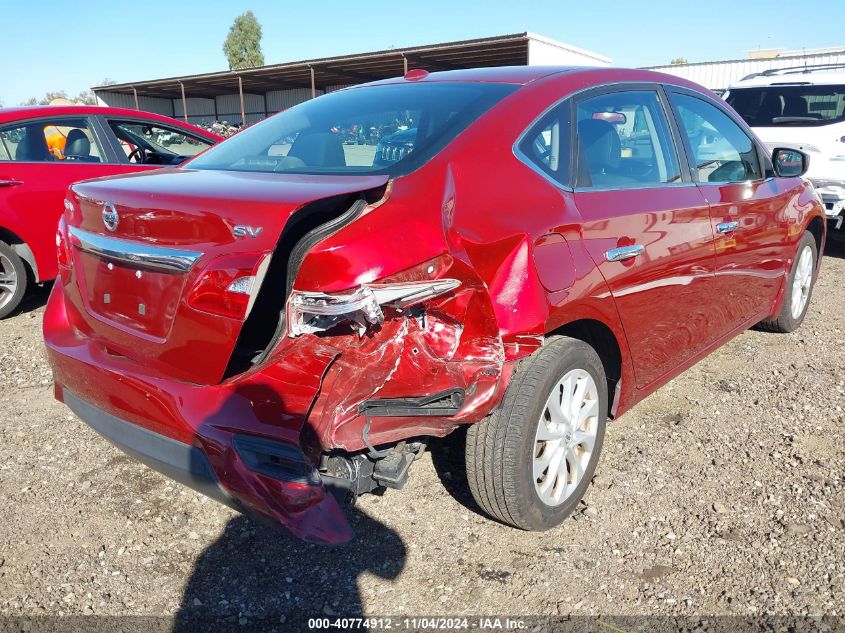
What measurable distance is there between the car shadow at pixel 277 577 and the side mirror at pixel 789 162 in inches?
125

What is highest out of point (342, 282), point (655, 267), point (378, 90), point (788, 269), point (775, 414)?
point (378, 90)

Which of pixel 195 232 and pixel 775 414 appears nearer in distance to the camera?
pixel 195 232

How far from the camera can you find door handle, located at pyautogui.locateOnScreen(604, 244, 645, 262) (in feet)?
8.51

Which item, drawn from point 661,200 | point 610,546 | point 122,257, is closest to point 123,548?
point 122,257

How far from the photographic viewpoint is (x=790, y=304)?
4.62 metres

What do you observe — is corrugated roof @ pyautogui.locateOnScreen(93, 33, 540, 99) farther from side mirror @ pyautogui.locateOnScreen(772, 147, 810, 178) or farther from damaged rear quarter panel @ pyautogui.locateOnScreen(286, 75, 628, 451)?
damaged rear quarter panel @ pyautogui.locateOnScreen(286, 75, 628, 451)

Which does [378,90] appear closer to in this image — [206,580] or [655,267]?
[655,267]

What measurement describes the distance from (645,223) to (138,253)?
75.4 inches

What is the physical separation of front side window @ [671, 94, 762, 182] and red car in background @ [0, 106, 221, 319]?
355 centimetres

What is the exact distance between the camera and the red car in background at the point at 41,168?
5320 mm

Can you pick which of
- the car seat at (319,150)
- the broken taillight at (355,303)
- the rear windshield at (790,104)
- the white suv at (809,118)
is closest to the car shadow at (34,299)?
the car seat at (319,150)

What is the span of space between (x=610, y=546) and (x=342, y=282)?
1.49 metres

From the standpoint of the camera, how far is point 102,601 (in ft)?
7.49

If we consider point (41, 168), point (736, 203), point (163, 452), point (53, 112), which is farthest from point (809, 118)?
point (163, 452)
